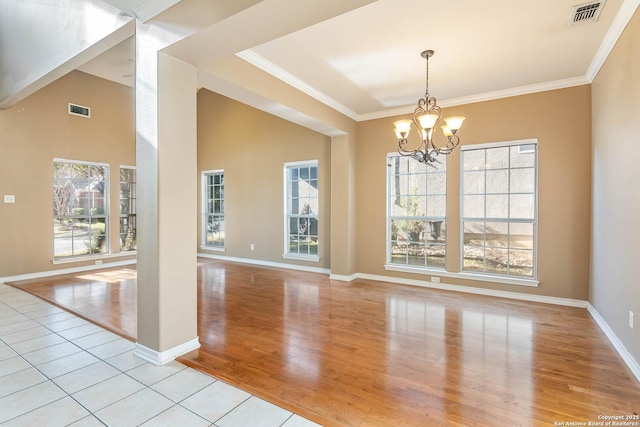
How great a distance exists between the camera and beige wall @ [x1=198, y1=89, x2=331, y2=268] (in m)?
6.01

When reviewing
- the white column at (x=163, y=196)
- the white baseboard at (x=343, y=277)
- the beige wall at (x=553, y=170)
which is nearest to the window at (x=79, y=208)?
the white column at (x=163, y=196)

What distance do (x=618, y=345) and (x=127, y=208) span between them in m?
8.24

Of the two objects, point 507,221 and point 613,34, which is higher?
point 613,34

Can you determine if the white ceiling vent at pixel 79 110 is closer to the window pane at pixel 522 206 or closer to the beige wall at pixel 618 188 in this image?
the window pane at pixel 522 206

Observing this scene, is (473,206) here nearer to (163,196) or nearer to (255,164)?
(163,196)

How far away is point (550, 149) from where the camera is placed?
4094 millimetres

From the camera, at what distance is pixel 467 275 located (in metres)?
4.66

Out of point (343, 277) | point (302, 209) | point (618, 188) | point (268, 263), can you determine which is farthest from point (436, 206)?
point (268, 263)

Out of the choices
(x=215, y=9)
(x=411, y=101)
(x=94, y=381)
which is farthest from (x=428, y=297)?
(x=215, y=9)

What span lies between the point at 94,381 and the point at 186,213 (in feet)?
4.56

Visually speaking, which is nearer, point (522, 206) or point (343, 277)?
point (522, 206)

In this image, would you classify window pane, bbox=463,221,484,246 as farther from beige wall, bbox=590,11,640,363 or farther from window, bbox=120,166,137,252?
window, bbox=120,166,137,252

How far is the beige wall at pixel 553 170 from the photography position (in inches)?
154

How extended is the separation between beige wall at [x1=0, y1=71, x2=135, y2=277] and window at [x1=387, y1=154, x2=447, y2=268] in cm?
585
